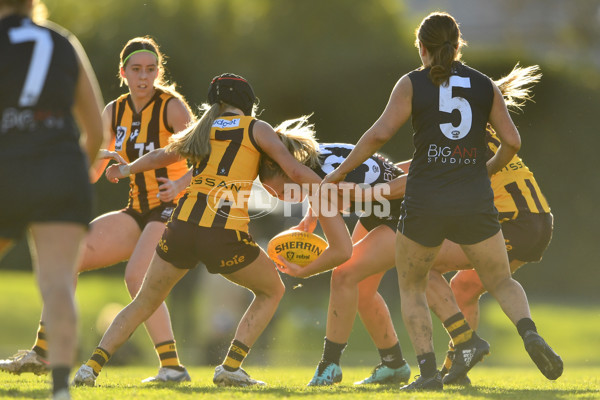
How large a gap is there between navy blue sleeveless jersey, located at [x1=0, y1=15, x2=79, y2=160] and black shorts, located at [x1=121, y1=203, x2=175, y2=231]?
8.85ft

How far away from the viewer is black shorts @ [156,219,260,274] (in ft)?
18.7

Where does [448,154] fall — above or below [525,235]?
above

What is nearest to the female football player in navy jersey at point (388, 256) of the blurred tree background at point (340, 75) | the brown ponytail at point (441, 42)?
the brown ponytail at point (441, 42)

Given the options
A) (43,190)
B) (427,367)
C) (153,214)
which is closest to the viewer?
(43,190)

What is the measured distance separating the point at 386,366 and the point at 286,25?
Answer: 1663 cm

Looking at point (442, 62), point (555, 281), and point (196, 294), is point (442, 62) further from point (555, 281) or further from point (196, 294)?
point (555, 281)

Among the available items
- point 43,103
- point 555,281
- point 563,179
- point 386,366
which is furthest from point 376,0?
point 43,103

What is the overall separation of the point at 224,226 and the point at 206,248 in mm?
173

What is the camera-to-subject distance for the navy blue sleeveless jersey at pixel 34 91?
3842 millimetres

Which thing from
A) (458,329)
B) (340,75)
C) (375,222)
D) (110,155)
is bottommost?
(458,329)

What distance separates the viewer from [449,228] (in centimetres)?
538

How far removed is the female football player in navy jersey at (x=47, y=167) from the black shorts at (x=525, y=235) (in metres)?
3.46

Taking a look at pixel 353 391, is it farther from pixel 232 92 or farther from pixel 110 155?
pixel 110 155

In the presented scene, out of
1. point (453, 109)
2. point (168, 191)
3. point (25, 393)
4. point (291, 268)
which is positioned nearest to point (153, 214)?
point (168, 191)
